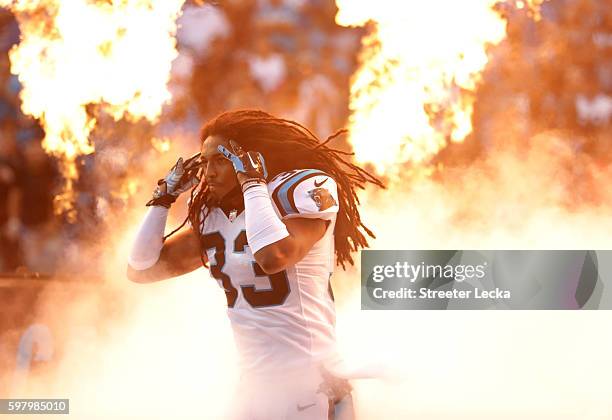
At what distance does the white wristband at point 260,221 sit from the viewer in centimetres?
184

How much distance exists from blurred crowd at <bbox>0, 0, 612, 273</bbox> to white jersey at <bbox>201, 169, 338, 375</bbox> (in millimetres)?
566

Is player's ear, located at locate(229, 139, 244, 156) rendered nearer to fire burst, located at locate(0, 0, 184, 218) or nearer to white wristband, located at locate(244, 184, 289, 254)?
white wristband, located at locate(244, 184, 289, 254)

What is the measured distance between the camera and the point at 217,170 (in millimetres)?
2062

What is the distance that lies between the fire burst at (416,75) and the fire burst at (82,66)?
68cm

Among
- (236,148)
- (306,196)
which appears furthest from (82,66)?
(306,196)

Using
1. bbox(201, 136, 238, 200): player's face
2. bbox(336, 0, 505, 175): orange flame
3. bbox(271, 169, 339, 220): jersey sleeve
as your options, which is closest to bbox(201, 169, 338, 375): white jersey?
bbox(271, 169, 339, 220): jersey sleeve

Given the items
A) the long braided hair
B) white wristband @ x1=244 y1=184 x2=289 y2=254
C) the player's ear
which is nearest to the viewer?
white wristband @ x1=244 y1=184 x2=289 y2=254

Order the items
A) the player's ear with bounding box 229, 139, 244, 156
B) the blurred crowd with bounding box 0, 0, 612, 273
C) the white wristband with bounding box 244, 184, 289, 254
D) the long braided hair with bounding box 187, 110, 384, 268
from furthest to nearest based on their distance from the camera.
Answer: the blurred crowd with bounding box 0, 0, 612, 273 < the long braided hair with bounding box 187, 110, 384, 268 < the player's ear with bounding box 229, 139, 244, 156 < the white wristband with bounding box 244, 184, 289, 254

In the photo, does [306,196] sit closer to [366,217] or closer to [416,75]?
[366,217]

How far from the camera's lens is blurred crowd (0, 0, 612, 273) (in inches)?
95.3

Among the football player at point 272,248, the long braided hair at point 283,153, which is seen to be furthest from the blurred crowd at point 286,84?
the football player at point 272,248

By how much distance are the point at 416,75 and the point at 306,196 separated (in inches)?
33.7

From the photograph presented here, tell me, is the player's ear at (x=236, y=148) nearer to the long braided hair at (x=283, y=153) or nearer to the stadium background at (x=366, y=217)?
the long braided hair at (x=283, y=153)

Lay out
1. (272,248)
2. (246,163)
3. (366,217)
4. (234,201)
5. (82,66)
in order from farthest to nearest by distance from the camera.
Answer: (82,66)
(366,217)
(234,201)
(246,163)
(272,248)
